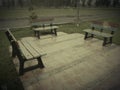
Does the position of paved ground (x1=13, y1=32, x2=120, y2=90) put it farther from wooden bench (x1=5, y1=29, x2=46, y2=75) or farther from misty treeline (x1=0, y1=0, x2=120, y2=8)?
misty treeline (x1=0, y1=0, x2=120, y2=8)

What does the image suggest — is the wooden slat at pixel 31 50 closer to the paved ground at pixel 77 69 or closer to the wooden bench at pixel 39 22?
the paved ground at pixel 77 69

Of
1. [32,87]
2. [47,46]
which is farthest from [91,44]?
[32,87]

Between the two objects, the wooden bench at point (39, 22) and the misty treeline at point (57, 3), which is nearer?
the wooden bench at point (39, 22)

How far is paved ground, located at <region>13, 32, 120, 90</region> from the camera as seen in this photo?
3342 mm

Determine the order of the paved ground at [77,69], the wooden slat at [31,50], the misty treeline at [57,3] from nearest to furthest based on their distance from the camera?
the paved ground at [77,69] < the wooden slat at [31,50] < the misty treeline at [57,3]

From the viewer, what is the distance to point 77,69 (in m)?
4.09

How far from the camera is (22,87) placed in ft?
10.6

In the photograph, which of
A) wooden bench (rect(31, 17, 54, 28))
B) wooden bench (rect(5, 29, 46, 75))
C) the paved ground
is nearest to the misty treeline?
wooden bench (rect(31, 17, 54, 28))

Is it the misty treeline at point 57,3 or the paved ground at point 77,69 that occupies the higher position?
the misty treeline at point 57,3

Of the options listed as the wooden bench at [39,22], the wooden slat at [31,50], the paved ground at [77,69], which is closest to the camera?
the paved ground at [77,69]

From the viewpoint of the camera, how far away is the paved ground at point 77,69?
11.0ft

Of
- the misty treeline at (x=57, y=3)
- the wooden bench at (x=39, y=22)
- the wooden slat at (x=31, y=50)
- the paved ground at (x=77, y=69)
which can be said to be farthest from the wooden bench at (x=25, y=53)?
the misty treeline at (x=57, y=3)

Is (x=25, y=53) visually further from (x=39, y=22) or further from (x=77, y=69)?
(x=39, y=22)

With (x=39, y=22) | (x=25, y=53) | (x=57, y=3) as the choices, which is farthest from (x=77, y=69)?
(x=57, y=3)
